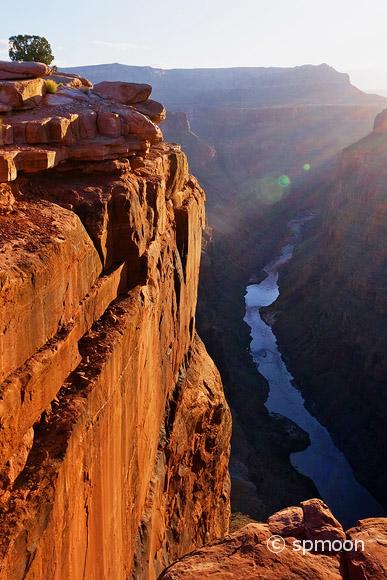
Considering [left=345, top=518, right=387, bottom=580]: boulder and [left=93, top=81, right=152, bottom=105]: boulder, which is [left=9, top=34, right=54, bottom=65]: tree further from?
[left=345, top=518, right=387, bottom=580]: boulder

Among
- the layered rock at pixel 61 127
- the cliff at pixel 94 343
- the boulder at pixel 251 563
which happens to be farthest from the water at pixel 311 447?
the boulder at pixel 251 563

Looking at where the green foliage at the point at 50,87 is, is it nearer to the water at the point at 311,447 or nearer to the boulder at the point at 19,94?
the boulder at the point at 19,94

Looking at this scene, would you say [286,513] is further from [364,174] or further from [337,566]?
[364,174]

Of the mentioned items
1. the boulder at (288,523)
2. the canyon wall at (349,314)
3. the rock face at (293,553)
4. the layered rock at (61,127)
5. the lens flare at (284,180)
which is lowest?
the canyon wall at (349,314)

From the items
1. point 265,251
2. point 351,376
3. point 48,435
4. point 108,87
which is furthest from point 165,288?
point 265,251

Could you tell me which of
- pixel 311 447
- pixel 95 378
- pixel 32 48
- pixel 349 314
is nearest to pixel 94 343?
pixel 95 378

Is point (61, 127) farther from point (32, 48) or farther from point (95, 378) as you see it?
point (32, 48)

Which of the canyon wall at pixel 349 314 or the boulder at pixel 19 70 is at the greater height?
the boulder at pixel 19 70
